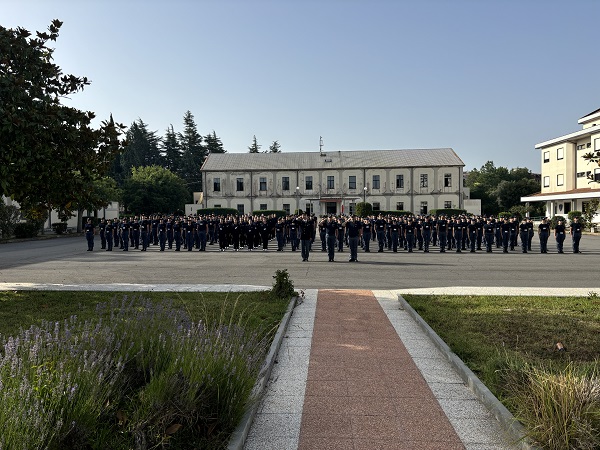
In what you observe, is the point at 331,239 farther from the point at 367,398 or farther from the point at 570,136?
the point at 570,136

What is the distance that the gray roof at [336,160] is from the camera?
64.0 meters

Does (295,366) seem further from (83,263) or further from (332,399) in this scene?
(83,263)

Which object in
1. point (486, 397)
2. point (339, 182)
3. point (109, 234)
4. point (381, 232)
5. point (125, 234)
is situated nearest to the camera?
point (486, 397)

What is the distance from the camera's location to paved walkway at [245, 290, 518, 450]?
4289 mm

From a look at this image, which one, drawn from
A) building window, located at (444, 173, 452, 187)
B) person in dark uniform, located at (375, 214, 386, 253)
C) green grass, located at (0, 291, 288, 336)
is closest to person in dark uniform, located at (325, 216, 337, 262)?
person in dark uniform, located at (375, 214, 386, 253)

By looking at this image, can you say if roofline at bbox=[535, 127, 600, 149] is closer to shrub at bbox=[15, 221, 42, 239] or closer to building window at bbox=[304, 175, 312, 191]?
building window at bbox=[304, 175, 312, 191]

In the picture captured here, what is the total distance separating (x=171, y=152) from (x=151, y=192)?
4433cm

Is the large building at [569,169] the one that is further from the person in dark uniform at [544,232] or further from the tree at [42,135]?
the tree at [42,135]

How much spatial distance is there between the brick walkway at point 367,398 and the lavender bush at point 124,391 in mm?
806

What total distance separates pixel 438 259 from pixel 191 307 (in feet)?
46.0

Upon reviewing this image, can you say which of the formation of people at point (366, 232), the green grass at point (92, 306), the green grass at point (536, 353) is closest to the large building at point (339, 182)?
the formation of people at point (366, 232)

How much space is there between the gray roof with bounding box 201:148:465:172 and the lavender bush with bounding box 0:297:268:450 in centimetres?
6055

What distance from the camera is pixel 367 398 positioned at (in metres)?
5.21

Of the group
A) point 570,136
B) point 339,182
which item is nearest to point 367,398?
point 570,136
